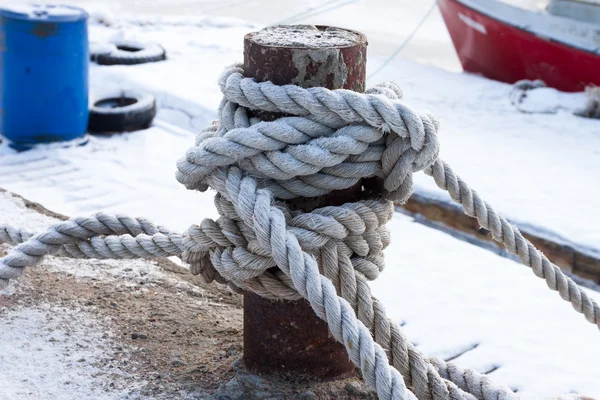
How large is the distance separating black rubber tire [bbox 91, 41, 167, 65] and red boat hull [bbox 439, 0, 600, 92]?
11.6ft

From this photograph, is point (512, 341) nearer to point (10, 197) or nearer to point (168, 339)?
point (168, 339)

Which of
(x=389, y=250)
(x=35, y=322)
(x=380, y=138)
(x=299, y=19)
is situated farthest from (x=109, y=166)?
(x=299, y=19)

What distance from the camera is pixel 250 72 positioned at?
203 centimetres

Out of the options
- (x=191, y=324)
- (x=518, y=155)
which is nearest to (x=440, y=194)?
(x=518, y=155)

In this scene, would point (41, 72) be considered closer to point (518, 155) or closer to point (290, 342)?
point (290, 342)

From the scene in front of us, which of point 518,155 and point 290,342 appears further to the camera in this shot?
point 518,155

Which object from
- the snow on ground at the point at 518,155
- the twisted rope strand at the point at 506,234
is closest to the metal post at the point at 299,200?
the twisted rope strand at the point at 506,234

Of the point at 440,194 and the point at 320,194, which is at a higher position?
the point at 320,194

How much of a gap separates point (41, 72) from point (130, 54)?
2.77 m

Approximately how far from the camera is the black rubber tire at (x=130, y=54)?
23.5 ft

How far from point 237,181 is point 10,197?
2153mm

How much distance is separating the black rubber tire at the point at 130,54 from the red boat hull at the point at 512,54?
11.6ft

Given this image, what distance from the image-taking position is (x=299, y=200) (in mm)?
2012

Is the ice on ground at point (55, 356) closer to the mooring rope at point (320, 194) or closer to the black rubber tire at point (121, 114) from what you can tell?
the mooring rope at point (320, 194)
